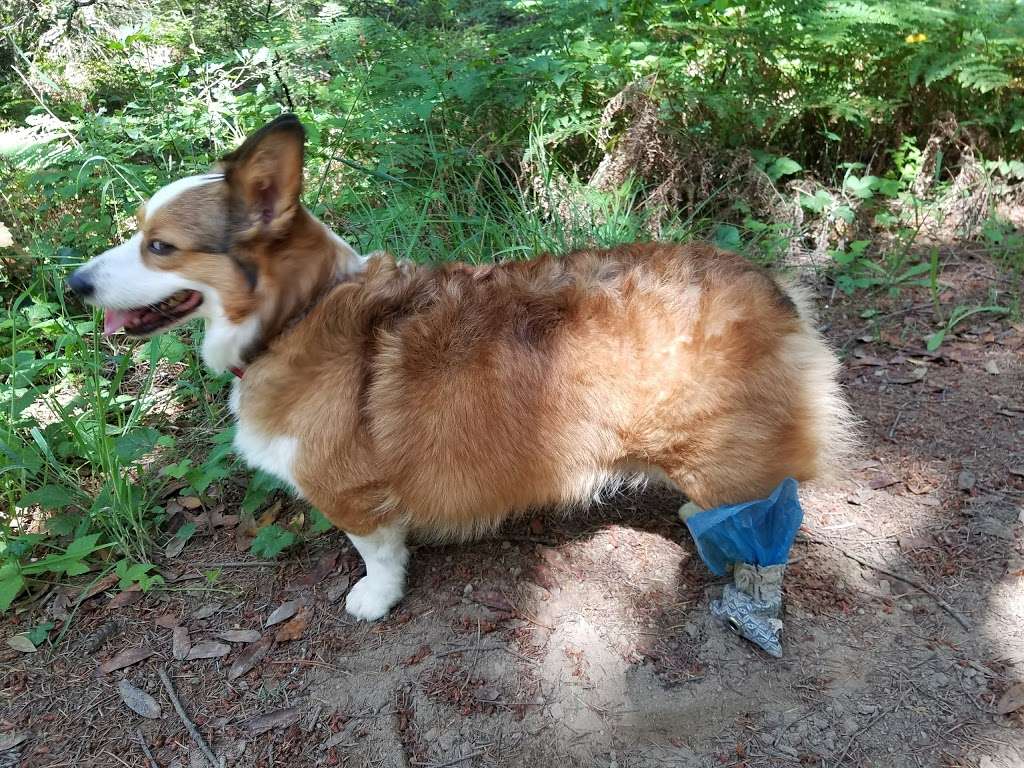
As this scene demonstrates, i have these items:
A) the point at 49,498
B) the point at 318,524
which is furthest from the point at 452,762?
the point at 49,498

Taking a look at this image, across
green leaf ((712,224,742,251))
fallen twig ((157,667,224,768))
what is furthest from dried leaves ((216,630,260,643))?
green leaf ((712,224,742,251))

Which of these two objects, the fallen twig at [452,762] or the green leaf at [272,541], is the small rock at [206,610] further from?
the fallen twig at [452,762]

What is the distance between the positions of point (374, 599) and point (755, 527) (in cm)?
148

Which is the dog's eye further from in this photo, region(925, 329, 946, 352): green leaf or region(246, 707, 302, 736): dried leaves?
region(925, 329, 946, 352): green leaf

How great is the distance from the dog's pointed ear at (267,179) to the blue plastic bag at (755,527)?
171cm

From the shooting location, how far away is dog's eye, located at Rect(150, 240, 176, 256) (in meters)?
2.10

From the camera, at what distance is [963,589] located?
8.03ft

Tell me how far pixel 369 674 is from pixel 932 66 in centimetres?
498

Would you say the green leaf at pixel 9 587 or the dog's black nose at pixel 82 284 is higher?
the dog's black nose at pixel 82 284

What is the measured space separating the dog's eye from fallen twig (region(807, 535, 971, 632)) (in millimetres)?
2654

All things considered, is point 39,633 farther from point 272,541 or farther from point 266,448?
point 266,448

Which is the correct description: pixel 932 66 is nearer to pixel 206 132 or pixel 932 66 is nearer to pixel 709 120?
pixel 709 120

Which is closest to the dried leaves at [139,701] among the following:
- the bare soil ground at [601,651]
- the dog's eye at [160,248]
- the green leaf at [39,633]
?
the bare soil ground at [601,651]

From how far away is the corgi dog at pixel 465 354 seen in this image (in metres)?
2.09
